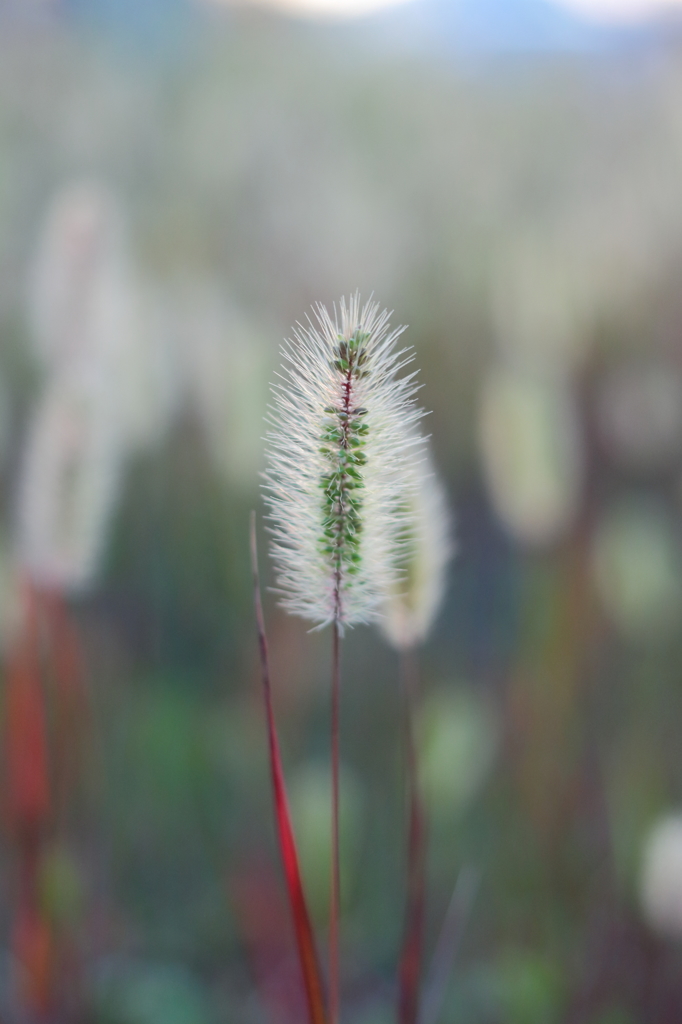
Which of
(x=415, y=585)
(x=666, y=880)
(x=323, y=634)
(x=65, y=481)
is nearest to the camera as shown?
(x=415, y=585)

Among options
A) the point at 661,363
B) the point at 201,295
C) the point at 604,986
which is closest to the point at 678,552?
the point at 661,363

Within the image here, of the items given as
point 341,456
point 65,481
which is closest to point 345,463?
point 341,456

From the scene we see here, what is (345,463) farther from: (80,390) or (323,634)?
(323,634)

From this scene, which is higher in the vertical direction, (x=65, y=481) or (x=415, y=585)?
(x=65, y=481)

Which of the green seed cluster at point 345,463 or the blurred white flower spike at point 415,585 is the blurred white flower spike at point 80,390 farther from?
the green seed cluster at point 345,463

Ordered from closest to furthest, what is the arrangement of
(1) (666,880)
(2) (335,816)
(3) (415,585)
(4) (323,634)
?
(2) (335,816), (3) (415,585), (1) (666,880), (4) (323,634)

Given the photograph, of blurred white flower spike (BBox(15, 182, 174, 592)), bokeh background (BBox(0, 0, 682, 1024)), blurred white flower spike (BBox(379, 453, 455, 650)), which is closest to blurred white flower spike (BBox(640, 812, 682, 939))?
bokeh background (BBox(0, 0, 682, 1024))

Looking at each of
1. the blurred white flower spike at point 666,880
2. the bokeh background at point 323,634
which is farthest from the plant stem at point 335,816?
the blurred white flower spike at point 666,880

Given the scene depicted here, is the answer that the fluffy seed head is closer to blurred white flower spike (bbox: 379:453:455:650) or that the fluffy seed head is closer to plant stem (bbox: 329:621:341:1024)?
plant stem (bbox: 329:621:341:1024)
